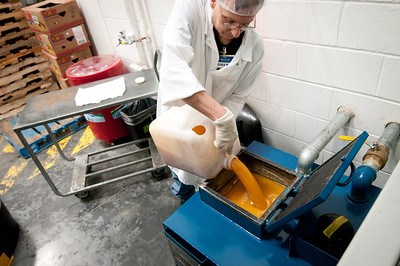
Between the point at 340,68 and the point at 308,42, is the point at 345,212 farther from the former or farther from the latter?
the point at 308,42

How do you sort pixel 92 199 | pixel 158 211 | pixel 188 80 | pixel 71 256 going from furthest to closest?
pixel 92 199, pixel 158 211, pixel 71 256, pixel 188 80

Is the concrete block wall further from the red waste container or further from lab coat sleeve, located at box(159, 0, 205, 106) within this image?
Result: the red waste container

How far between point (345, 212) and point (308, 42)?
2.87ft

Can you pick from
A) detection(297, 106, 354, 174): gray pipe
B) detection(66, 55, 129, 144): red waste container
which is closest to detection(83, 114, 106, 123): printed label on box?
detection(66, 55, 129, 144): red waste container

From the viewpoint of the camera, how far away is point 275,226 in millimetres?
983

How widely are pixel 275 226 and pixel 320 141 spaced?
48 centimetres

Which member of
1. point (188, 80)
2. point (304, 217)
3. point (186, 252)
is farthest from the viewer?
point (186, 252)

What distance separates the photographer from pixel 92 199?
Answer: 2.24 metres

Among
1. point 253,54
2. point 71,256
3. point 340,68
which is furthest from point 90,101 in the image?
point 340,68

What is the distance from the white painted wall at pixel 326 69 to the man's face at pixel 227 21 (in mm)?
437

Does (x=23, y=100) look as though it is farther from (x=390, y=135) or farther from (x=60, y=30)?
(x=390, y=135)

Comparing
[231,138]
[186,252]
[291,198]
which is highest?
[231,138]

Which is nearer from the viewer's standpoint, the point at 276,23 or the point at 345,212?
the point at 345,212

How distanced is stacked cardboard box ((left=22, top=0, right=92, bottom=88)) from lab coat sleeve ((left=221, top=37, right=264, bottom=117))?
224 cm
